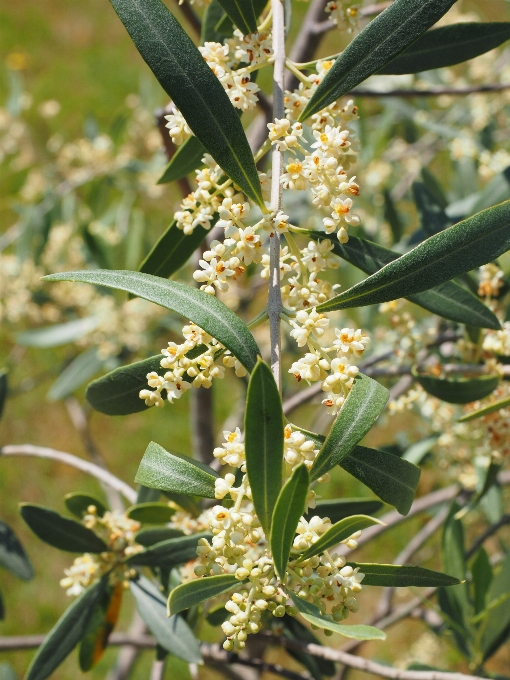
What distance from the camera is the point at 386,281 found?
0.71m

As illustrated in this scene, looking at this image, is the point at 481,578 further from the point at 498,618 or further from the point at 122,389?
the point at 122,389

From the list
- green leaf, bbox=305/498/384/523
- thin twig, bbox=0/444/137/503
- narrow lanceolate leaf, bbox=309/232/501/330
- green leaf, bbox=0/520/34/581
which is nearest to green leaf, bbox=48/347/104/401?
thin twig, bbox=0/444/137/503

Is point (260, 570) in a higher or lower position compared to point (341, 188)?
lower

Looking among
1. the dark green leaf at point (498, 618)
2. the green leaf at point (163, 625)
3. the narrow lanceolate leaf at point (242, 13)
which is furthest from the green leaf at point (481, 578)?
the narrow lanceolate leaf at point (242, 13)

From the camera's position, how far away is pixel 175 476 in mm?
685

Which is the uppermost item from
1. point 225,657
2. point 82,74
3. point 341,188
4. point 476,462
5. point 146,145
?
point 82,74

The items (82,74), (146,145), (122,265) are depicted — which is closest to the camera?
(122,265)

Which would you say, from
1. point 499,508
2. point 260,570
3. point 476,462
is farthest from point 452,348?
point 260,570

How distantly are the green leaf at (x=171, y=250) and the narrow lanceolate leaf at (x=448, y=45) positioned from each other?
1.20 ft

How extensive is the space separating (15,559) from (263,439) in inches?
34.3

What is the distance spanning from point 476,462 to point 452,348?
10.5 inches

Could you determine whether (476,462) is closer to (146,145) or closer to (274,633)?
(274,633)

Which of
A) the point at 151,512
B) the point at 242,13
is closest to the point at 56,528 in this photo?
the point at 151,512

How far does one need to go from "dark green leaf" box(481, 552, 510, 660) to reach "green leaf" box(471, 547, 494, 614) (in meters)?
0.03
